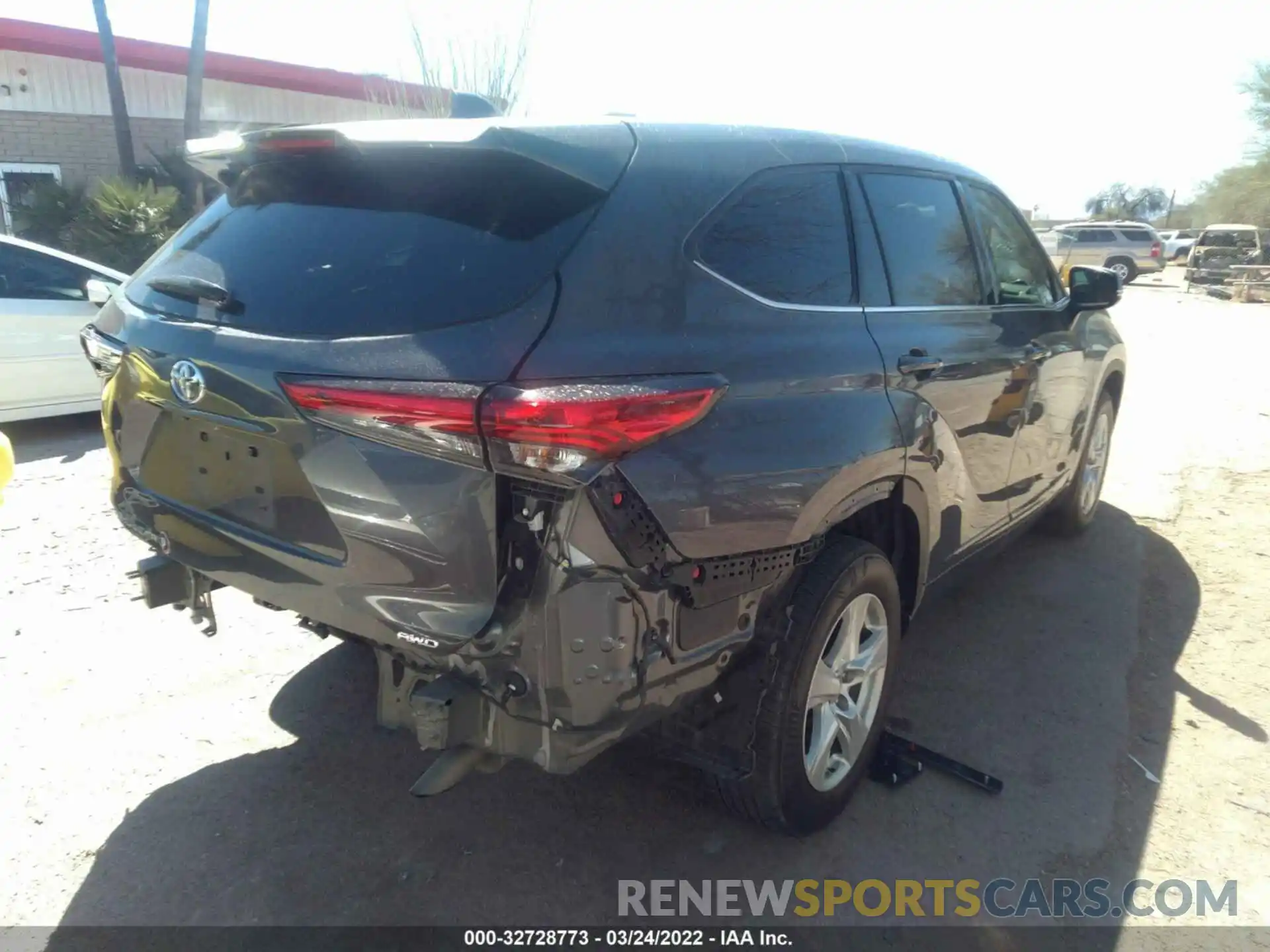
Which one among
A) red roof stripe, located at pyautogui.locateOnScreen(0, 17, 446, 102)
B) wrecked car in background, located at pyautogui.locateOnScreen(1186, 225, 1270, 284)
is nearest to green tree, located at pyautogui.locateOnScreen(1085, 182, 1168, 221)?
wrecked car in background, located at pyautogui.locateOnScreen(1186, 225, 1270, 284)

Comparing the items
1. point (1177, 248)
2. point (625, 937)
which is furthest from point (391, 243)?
point (1177, 248)

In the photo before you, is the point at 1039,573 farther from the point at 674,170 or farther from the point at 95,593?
the point at 95,593

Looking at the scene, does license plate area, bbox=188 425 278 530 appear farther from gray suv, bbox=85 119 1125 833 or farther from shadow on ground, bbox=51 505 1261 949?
shadow on ground, bbox=51 505 1261 949

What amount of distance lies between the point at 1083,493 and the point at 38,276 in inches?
290

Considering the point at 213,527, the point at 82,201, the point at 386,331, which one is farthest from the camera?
the point at 82,201

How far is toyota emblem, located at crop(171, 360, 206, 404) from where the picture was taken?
2.28 m

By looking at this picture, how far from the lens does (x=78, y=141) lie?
14312 mm

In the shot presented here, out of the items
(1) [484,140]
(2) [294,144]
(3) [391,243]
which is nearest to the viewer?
(1) [484,140]

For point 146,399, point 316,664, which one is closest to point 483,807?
point 316,664

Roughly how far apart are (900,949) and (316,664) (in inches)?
94.0

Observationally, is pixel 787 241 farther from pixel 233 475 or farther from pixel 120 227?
pixel 120 227

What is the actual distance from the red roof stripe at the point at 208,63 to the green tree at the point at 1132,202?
2478 inches

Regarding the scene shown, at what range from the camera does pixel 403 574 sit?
2.10 metres

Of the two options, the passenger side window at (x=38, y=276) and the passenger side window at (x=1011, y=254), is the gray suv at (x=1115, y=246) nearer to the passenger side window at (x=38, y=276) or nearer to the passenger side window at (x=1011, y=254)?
the passenger side window at (x=1011, y=254)
